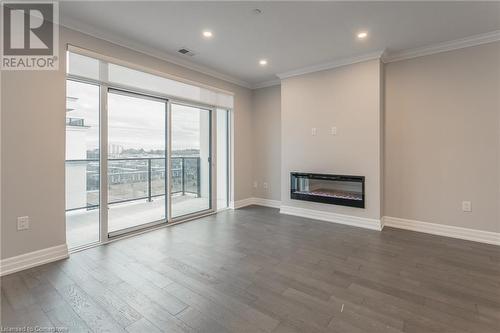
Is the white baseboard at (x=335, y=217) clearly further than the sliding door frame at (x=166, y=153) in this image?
Yes

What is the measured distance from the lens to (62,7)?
8.31 feet

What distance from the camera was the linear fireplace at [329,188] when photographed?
12.8 ft

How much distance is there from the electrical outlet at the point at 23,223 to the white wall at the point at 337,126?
3.71 metres

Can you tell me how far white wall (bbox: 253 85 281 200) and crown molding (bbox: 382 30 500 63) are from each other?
214 cm

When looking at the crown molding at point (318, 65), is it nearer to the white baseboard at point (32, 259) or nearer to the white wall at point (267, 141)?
the white wall at point (267, 141)

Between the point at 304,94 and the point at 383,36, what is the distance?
151 cm

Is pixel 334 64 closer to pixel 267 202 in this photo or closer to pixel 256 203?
pixel 267 202

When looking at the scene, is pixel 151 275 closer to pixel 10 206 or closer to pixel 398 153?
pixel 10 206

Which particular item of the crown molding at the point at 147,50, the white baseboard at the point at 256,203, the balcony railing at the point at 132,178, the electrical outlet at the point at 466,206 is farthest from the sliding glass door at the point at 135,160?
the electrical outlet at the point at 466,206

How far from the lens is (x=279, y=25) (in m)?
2.90

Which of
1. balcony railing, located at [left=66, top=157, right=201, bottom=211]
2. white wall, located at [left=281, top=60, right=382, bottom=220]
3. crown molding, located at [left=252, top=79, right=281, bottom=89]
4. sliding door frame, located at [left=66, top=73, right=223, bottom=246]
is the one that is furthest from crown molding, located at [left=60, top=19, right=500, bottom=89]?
balcony railing, located at [left=66, top=157, right=201, bottom=211]

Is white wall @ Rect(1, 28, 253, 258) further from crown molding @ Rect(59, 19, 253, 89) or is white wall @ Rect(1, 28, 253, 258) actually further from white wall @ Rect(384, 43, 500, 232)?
white wall @ Rect(384, 43, 500, 232)

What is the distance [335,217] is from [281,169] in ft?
4.40

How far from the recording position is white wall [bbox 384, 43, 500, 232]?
3.18m
